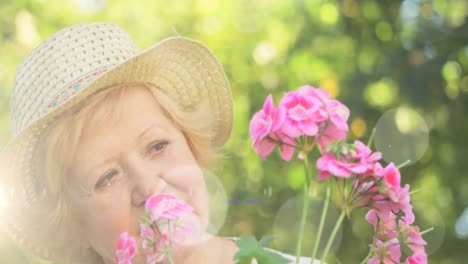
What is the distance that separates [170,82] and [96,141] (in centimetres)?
30

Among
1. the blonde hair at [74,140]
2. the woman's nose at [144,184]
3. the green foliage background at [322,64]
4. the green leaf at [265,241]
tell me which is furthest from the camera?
the green foliage background at [322,64]

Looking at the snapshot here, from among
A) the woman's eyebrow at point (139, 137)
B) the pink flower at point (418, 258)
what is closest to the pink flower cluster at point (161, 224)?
the pink flower at point (418, 258)

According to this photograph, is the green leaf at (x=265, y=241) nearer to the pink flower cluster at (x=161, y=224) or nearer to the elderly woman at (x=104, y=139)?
the pink flower cluster at (x=161, y=224)

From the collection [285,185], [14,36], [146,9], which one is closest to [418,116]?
[285,185]

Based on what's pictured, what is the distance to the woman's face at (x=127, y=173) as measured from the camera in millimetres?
1459

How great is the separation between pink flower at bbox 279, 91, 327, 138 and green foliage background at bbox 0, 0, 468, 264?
2.45 m

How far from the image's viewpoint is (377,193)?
100 centimetres

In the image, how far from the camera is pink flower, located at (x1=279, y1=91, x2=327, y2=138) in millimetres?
973

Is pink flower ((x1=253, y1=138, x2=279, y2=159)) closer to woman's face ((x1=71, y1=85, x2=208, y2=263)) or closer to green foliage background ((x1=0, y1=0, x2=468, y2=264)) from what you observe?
woman's face ((x1=71, y1=85, x2=208, y2=263))

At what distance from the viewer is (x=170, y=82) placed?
1744mm

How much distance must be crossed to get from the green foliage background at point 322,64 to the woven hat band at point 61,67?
1802 millimetres

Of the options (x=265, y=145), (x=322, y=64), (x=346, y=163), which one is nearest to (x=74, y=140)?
(x=265, y=145)

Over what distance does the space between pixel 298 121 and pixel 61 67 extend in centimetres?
83

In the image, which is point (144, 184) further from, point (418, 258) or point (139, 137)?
point (418, 258)
